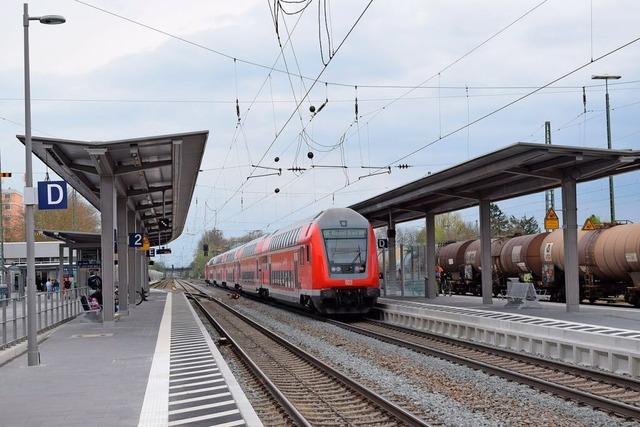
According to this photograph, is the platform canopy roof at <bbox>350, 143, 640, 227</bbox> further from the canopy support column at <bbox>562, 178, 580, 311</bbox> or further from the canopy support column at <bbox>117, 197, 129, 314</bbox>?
the canopy support column at <bbox>117, 197, 129, 314</bbox>

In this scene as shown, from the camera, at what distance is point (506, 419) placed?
28.5 ft

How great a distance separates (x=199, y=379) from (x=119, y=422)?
336 cm

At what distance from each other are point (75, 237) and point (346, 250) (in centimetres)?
1441

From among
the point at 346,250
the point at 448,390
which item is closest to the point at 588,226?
the point at 346,250

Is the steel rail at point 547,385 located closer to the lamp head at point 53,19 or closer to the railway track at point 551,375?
the railway track at point 551,375

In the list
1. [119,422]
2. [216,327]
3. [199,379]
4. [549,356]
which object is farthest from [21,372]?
[216,327]

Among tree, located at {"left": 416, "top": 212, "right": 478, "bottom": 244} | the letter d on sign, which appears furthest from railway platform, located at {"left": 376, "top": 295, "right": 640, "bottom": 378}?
tree, located at {"left": 416, "top": 212, "right": 478, "bottom": 244}

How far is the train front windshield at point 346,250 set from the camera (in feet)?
75.3

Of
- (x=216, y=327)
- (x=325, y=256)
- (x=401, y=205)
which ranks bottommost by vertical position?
(x=216, y=327)

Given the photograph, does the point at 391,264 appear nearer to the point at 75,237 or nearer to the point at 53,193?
the point at 75,237

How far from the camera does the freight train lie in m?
24.2

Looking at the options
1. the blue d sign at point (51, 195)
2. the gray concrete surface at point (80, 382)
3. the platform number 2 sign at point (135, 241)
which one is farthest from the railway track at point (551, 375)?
the platform number 2 sign at point (135, 241)

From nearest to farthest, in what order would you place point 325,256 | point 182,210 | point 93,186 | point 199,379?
1. point 199,379
2. point 325,256
3. point 93,186
4. point 182,210

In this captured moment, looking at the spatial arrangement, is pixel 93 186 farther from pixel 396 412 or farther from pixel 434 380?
Answer: pixel 396 412
